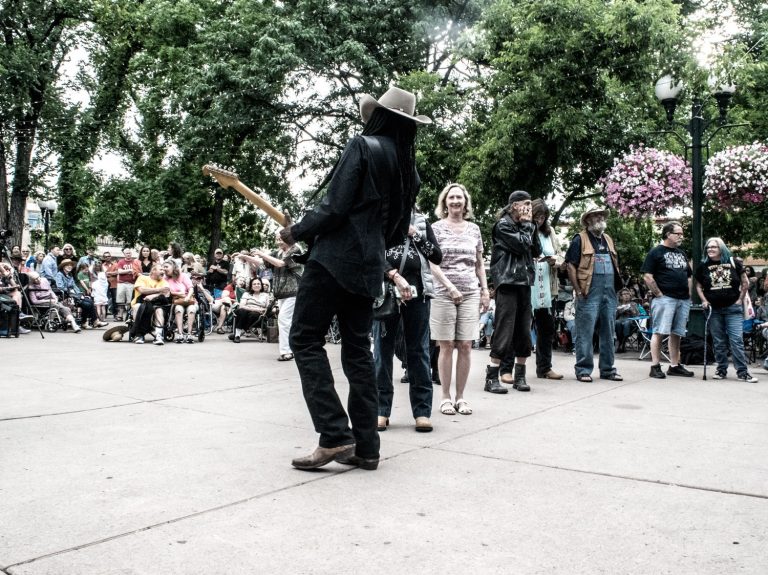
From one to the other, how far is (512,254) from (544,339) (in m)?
1.55

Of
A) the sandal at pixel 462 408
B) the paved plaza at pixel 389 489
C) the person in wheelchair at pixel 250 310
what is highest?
the person in wheelchair at pixel 250 310

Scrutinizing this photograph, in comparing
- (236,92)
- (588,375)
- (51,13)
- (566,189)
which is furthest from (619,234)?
(51,13)

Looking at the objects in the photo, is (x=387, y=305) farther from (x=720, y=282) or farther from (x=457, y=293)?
(x=720, y=282)

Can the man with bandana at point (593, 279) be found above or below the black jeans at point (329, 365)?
above

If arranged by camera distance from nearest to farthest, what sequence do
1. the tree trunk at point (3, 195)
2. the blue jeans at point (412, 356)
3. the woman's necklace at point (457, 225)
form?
the blue jeans at point (412, 356) < the woman's necklace at point (457, 225) < the tree trunk at point (3, 195)

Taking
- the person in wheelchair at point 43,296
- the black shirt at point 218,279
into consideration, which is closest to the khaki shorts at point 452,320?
the person in wheelchair at point 43,296

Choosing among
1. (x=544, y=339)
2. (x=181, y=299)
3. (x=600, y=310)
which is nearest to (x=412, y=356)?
(x=544, y=339)

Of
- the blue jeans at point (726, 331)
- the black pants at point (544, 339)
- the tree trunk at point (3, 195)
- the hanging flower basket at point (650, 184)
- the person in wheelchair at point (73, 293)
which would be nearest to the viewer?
the black pants at point (544, 339)

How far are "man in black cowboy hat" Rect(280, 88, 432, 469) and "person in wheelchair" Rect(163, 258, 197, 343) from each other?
9297 mm

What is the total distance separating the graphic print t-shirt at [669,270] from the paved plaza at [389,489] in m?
2.63

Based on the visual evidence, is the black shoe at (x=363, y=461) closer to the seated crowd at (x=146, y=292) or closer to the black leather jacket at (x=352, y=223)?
the black leather jacket at (x=352, y=223)

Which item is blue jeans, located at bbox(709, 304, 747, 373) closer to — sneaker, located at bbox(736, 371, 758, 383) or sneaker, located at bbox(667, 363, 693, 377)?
sneaker, located at bbox(736, 371, 758, 383)

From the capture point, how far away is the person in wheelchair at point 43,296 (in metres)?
15.0

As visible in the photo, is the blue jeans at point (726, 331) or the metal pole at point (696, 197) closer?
the blue jeans at point (726, 331)
